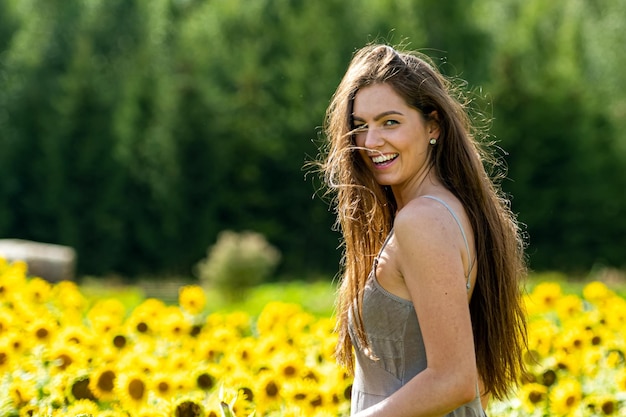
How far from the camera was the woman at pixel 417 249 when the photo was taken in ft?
6.64

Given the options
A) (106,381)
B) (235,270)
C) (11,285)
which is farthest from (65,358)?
(235,270)

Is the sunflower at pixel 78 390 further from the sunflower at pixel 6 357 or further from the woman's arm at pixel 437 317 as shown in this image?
the woman's arm at pixel 437 317

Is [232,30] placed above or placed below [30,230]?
above

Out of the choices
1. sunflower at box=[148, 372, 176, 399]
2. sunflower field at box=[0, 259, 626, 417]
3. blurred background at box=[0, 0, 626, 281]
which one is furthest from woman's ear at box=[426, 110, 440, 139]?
blurred background at box=[0, 0, 626, 281]

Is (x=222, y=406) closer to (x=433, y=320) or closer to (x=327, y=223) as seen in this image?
(x=433, y=320)

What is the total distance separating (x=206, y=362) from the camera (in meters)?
3.65

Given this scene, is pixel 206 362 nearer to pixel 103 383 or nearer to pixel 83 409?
pixel 103 383

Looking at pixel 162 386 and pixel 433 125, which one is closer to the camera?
pixel 433 125

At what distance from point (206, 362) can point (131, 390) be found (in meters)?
0.66

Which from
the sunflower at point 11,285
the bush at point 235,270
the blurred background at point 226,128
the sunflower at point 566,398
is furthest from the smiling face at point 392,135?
the blurred background at point 226,128

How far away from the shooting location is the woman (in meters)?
2.02

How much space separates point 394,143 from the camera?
2266 mm

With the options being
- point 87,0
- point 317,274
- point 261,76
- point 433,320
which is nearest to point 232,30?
point 261,76

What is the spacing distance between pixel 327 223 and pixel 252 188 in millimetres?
1597
